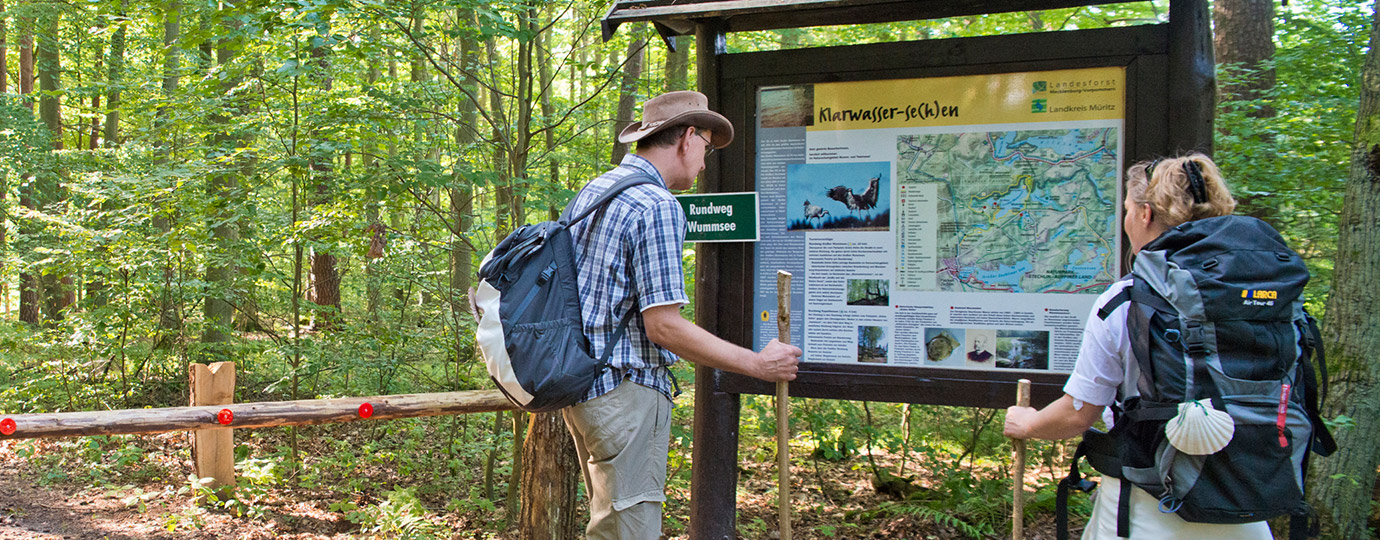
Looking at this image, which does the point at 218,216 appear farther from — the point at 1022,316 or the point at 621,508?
the point at 1022,316

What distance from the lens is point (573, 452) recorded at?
4.61 metres

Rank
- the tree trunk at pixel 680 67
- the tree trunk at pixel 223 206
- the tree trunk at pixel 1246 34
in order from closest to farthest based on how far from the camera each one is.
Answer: the tree trunk at pixel 223 206 < the tree trunk at pixel 1246 34 < the tree trunk at pixel 680 67

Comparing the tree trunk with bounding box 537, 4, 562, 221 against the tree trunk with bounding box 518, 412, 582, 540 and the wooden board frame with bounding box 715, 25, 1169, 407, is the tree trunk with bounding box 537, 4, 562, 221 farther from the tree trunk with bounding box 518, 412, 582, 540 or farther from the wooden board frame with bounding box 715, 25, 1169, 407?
the wooden board frame with bounding box 715, 25, 1169, 407

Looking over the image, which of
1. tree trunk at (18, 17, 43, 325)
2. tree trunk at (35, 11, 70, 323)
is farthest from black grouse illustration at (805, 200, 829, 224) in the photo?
tree trunk at (35, 11, 70, 323)

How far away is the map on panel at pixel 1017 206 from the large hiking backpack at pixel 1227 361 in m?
1.35

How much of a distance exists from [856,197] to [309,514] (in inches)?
185

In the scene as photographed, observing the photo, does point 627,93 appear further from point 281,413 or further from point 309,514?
point 309,514

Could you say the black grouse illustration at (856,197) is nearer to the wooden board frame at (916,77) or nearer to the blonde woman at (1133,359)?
the wooden board frame at (916,77)

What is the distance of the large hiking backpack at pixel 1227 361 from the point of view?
189 cm

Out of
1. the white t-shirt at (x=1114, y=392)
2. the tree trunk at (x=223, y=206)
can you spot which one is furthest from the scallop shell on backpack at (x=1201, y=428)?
the tree trunk at (x=223, y=206)

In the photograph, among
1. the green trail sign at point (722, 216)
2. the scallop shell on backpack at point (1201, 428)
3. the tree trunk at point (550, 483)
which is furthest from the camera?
the tree trunk at point (550, 483)

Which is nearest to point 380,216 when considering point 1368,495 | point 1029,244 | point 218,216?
point 218,216

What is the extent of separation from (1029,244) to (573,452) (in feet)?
8.57

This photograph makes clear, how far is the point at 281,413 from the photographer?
15.0 ft
